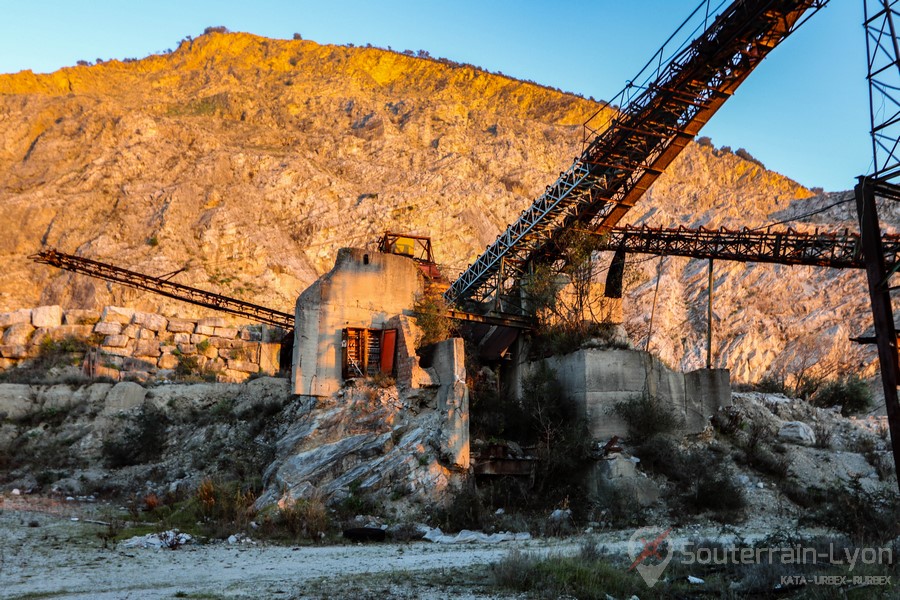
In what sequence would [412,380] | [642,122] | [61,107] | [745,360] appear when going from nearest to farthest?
[412,380], [642,122], [745,360], [61,107]

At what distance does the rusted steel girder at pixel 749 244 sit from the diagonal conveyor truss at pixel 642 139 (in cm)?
121

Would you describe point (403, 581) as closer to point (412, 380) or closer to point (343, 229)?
point (412, 380)

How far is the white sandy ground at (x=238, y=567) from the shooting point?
30.1ft

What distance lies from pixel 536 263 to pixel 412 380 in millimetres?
9094

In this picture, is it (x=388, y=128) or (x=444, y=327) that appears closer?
(x=444, y=327)

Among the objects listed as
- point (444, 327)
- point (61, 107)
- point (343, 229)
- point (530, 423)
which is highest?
point (61, 107)

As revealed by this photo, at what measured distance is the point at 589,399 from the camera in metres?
18.9

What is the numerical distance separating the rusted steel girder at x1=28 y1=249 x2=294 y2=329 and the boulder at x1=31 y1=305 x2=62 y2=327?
252cm

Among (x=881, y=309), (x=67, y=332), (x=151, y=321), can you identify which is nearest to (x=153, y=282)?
(x=151, y=321)

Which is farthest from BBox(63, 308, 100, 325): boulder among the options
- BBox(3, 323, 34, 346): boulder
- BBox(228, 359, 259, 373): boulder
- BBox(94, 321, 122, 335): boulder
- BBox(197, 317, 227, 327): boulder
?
BBox(228, 359, 259, 373): boulder

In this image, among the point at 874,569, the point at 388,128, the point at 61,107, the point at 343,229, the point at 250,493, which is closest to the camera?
the point at 874,569

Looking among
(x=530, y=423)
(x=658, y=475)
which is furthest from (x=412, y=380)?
(x=658, y=475)

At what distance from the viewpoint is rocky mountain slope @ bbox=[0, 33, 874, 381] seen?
4028cm

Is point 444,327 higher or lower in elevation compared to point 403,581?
higher
